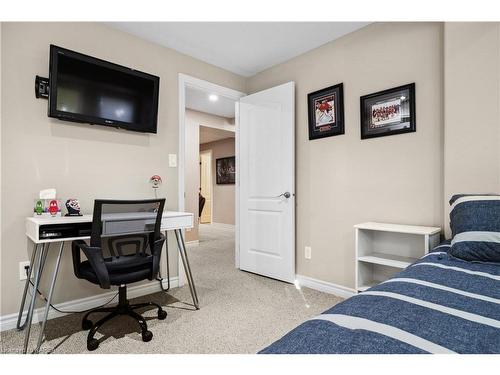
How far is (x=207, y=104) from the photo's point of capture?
15.2 ft

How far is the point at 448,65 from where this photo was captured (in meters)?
1.93

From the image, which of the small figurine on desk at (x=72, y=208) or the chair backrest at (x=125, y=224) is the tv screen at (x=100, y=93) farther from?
the chair backrest at (x=125, y=224)

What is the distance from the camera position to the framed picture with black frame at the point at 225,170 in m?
7.11

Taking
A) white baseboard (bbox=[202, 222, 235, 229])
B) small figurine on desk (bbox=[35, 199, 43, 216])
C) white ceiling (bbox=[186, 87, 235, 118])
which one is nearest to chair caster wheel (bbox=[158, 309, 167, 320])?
small figurine on desk (bbox=[35, 199, 43, 216])

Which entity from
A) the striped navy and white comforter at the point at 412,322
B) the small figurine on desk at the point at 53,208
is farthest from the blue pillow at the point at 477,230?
the small figurine on desk at the point at 53,208

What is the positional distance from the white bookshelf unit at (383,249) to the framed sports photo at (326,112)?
983 millimetres

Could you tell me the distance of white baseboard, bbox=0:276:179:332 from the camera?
6.51ft

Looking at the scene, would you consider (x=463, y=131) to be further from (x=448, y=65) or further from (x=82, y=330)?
(x=82, y=330)

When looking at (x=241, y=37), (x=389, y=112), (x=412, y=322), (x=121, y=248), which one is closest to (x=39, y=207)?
(x=121, y=248)

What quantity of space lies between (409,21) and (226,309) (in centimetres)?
276

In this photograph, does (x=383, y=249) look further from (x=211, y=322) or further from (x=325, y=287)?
(x=211, y=322)

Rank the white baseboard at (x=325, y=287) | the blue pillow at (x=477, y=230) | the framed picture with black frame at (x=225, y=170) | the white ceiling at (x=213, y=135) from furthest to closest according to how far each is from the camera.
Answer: the framed picture with black frame at (x=225, y=170) → the white ceiling at (x=213, y=135) → the white baseboard at (x=325, y=287) → the blue pillow at (x=477, y=230)

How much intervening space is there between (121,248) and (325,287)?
75.2 inches
